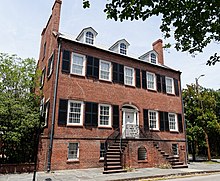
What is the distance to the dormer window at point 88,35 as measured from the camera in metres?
17.3

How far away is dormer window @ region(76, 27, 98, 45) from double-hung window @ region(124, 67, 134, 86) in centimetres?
403

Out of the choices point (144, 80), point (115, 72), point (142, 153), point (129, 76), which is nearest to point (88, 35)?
point (115, 72)

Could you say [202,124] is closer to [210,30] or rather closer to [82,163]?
[82,163]

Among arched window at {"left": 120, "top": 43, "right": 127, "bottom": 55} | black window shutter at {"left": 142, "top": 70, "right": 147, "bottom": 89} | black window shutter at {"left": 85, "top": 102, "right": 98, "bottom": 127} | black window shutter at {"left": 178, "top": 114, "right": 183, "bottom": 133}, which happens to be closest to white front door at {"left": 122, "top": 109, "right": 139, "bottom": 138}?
black window shutter at {"left": 142, "top": 70, "right": 147, "bottom": 89}

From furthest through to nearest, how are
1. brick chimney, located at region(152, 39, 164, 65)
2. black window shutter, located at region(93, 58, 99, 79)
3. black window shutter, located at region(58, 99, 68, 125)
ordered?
brick chimney, located at region(152, 39, 164, 65), black window shutter, located at region(93, 58, 99, 79), black window shutter, located at region(58, 99, 68, 125)

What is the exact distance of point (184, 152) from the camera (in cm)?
1959

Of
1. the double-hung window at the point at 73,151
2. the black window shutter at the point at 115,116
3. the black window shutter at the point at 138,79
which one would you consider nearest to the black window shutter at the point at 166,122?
the black window shutter at the point at 138,79

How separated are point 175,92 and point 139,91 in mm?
5005

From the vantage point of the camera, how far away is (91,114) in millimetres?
15320

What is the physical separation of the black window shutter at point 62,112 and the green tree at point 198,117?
15.4m

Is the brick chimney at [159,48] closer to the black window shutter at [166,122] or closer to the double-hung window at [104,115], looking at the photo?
the black window shutter at [166,122]

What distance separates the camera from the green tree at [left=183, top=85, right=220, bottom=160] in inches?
903

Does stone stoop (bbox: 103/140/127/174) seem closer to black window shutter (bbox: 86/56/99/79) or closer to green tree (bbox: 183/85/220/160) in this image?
black window shutter (bbox: 86/56/99/79)

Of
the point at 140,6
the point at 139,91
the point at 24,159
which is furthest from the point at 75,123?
the point at 140,6
